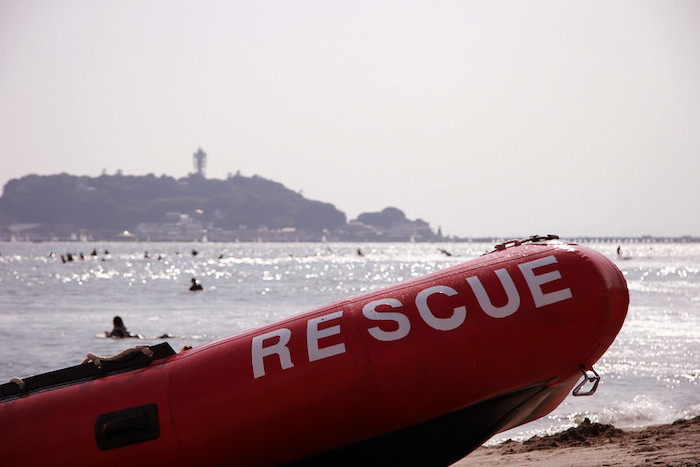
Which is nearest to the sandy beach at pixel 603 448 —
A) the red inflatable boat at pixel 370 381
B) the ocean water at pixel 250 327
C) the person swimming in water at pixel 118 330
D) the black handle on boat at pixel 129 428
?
the ocean water at pixel 250 327

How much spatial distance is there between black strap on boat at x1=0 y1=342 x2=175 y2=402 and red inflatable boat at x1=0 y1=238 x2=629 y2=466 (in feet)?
0.44

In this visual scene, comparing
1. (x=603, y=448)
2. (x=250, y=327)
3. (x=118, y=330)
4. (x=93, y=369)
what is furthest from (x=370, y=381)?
(x=250, y=327)

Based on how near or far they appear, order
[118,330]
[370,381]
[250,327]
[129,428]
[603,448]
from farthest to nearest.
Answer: [250,327]
[118,330]
[603,448]
[129,428]
[370,381]

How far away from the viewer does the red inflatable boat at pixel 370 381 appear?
5.14 m

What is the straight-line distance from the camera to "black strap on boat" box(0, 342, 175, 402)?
18.5 ft

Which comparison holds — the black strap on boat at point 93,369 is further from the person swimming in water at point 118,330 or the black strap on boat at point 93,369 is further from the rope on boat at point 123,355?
the person swimming in water at point 118,330

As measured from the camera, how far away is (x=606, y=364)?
42.4ft

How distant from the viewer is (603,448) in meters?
7.07

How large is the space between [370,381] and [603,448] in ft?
9.59

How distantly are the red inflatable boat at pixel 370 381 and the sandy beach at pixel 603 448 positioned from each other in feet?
4.72

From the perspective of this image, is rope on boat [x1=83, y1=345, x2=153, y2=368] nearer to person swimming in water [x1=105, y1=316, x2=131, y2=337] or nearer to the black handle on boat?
the black handle on boat

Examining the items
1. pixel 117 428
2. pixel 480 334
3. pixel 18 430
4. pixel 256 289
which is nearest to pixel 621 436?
pixel 480 334

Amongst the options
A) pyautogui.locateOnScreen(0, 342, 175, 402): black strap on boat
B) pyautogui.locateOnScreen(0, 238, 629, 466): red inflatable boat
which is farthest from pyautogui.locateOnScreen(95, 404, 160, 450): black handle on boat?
pyautogui.locateOnScreen(0, 342, 175, 402): black strap on boat

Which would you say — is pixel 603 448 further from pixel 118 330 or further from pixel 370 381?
pixel 118 330
